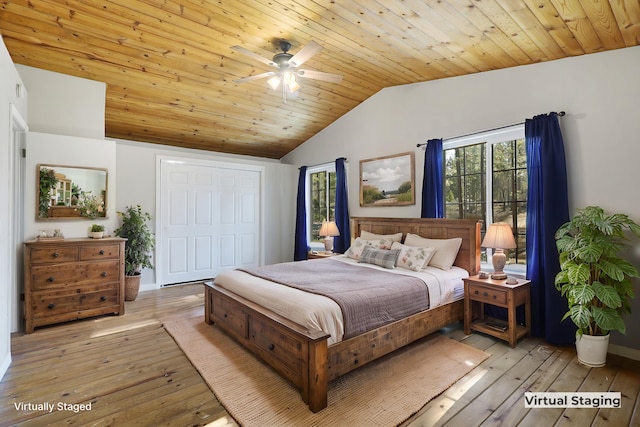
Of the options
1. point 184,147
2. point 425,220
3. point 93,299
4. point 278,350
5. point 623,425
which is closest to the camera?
point 623,425

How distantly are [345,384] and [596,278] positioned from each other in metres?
2.27

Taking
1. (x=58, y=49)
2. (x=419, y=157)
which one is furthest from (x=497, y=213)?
(x=58, y=49)

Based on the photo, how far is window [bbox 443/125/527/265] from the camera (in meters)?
3.52

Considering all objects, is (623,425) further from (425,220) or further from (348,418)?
(425,220)

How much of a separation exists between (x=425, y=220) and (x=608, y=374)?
7.23ft

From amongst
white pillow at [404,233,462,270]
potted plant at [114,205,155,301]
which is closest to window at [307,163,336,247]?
white pillow at [404,233,462,270]

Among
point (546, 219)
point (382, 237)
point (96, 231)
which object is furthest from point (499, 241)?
point (96, 231)

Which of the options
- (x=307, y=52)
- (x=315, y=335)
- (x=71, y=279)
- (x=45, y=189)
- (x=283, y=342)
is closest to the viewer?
(x=315, y=335)

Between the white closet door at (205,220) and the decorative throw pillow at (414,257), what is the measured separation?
11.6 ft

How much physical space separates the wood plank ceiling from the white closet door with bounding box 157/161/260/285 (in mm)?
1243

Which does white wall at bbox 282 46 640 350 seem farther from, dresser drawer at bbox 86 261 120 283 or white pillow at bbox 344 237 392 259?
dresser drawer at bbox 86 261 120 283

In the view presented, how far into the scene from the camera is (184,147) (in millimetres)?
5766

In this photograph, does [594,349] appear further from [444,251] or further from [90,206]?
[90,206]

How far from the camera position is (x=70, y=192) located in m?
3.81
